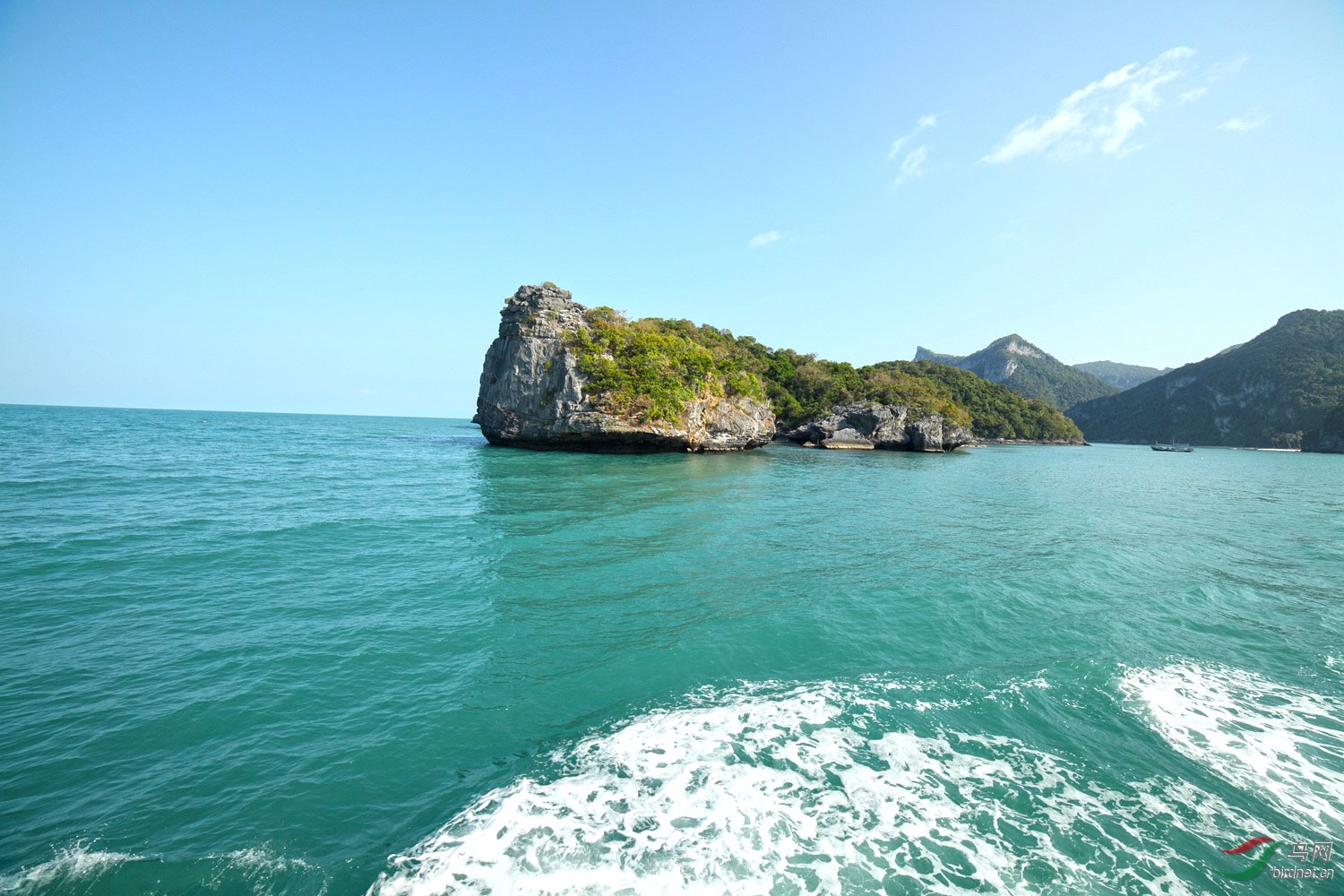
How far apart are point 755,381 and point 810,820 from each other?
44.3 meters

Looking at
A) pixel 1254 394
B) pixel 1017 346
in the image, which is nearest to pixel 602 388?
pixel 1254 394

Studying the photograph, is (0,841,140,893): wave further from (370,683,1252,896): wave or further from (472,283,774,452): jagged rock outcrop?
(472,283,774,452): jagged rock outcrop

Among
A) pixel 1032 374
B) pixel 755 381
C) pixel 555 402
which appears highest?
pixel 1032 374

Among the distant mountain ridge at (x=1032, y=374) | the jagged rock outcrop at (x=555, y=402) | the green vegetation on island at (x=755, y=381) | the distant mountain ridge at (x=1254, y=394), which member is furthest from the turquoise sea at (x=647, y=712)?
the distant mountain ridge at (x=1032, y=374)

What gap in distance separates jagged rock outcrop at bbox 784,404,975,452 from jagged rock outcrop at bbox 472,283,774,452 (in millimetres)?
20991

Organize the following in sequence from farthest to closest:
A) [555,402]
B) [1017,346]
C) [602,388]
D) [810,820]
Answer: [1017,346] < [555,402] < [602,388] < [810,820]

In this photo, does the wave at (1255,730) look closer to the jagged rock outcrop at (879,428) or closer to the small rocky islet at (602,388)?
the small rocky islet at (602,388)

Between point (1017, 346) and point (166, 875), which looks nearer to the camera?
point (166, 875)

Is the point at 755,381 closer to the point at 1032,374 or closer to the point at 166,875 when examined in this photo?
the point at 166,875

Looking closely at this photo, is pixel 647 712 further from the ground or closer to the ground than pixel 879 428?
closer to the ground

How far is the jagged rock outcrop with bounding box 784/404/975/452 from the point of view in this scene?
182ft

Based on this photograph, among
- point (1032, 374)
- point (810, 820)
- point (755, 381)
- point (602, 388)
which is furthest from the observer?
point (1032, 374)

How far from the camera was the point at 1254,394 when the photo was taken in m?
94.6

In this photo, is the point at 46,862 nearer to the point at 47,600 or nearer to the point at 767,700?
the point at 767,700
